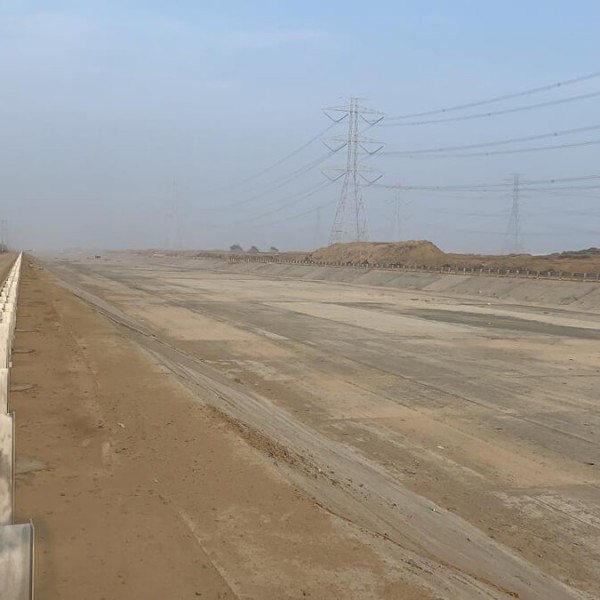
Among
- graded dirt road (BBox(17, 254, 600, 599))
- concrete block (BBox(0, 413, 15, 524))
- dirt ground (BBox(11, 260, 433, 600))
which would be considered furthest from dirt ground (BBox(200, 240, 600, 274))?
concrete block (BBox(0, 413, 15, 524))

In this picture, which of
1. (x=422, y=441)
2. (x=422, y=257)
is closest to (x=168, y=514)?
(x=422, y=441)

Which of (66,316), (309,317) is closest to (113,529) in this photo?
(66,316)

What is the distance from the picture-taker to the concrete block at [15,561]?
2900 millimetres

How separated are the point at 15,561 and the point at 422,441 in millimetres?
6887

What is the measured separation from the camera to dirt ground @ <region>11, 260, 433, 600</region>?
4.24 meters

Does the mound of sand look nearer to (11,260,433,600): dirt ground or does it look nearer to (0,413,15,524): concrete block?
(11,260,433,600): dirt ground

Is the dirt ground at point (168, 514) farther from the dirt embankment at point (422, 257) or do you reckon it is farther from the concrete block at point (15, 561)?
the dirt embankment at point (422, 257)

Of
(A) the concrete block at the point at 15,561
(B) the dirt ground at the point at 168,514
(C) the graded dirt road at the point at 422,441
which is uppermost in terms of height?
(A) the concrete block at the point at 15,561

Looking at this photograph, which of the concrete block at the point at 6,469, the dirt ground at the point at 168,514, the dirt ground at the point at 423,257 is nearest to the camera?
the concrete block at the point at 6,469

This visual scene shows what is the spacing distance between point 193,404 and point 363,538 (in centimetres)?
497

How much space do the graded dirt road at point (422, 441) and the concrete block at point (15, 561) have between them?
157 centimetres

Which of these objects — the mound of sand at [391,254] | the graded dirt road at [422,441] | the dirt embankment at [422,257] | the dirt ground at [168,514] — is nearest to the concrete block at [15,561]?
the dirt ground at [168,514]

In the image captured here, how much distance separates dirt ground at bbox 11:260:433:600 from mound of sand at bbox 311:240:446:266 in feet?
236

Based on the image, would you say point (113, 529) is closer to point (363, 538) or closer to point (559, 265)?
point (363, 538)
